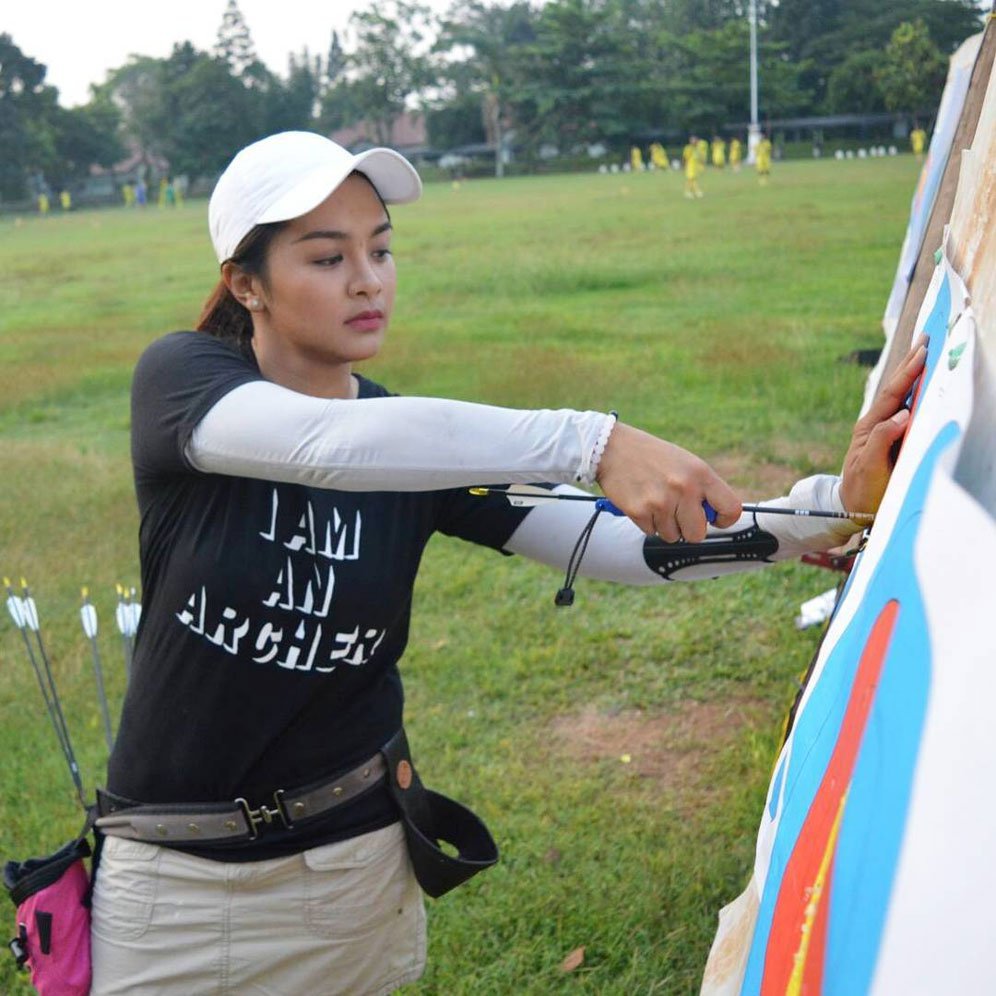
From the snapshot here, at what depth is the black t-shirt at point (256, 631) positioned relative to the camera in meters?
1.91

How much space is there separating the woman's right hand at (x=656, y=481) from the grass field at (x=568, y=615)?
193 cm

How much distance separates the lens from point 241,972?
204cm

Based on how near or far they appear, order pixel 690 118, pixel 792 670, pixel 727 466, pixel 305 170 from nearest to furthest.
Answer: pixel 305 170 → pixel 792 670 → pixel 727 466 → pixel 690 118

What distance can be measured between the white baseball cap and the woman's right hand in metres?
0.61

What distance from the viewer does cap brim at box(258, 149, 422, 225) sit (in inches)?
70.7

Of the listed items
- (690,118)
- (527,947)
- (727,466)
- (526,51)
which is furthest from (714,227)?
(526,51)

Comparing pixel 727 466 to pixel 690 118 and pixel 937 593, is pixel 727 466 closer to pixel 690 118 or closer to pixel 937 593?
pixel 937 593

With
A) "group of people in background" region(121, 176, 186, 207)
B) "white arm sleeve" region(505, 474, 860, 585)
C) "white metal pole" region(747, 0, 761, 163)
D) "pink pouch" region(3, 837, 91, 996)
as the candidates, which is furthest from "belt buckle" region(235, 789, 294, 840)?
"group of people in background" region(121, 176, 186, 207)

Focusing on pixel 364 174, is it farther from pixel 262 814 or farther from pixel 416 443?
pixel 262 814

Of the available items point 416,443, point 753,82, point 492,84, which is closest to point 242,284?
point 416,443

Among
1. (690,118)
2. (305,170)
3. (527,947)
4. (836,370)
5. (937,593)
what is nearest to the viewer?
(937,593)

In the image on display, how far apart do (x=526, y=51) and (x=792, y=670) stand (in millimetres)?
57951

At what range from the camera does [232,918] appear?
2020 millimetres

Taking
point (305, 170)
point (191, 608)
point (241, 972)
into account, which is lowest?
point (241, 972)
